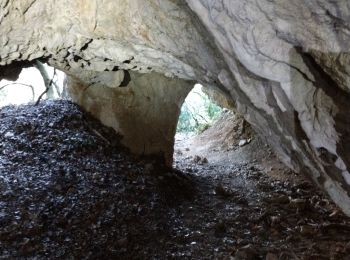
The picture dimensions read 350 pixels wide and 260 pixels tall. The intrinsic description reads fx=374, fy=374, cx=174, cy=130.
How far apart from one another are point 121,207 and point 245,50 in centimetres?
202

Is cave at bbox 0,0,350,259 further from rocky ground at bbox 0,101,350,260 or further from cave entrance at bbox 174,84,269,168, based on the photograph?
cave entrance at bbox 174,84,269,168

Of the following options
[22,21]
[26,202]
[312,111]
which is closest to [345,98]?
[312,111]

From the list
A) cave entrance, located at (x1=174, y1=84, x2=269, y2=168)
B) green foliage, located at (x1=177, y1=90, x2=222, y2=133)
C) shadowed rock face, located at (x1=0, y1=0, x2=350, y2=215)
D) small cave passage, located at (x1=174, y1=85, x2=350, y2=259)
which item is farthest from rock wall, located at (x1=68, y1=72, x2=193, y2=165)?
green foliage, located at (x1=177, y1=90, x2=222, y2=133)

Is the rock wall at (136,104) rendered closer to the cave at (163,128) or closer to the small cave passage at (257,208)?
the cave at (163,128)

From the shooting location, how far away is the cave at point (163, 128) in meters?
2.14

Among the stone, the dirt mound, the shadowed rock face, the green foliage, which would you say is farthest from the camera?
the green foliage

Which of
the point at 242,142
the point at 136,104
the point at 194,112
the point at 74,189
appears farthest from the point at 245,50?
the point at 194,112

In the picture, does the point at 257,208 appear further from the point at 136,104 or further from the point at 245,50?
the point at 245,50

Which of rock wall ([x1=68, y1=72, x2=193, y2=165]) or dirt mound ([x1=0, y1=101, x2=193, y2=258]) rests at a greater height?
rock wall ([x1=68, y1=72, x2=193, y2=165])

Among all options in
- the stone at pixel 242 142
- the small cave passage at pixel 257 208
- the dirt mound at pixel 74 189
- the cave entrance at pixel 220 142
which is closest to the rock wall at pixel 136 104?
the dirt mound at pixel 74 189

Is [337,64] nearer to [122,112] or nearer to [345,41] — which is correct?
[345,41]

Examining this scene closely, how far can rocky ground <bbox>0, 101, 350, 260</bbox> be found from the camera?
2.94 meters

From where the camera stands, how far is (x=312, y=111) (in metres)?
2.25

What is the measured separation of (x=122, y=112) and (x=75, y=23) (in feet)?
6.25
